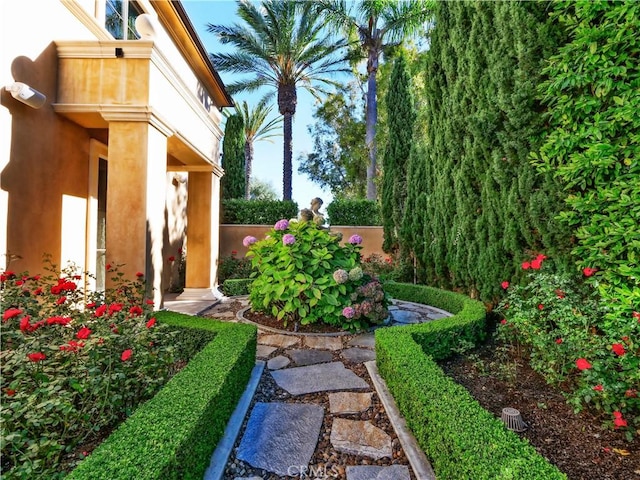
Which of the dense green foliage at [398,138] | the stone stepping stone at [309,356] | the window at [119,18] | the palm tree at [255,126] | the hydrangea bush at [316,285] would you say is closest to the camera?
the stone stepping stone at [309,356]

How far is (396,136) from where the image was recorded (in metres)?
8.77

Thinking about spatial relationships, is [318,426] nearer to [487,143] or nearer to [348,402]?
[348,402]

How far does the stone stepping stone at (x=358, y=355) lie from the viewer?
12.2ft

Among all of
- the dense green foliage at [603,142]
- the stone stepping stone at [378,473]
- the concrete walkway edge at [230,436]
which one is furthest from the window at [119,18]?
the stone stepping stone at [378,473]

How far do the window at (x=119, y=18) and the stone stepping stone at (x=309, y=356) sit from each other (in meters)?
5.71

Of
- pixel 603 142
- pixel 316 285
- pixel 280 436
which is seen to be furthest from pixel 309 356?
pixel 603 142

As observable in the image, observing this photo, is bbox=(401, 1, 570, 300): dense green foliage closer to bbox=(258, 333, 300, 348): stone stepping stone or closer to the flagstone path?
the flagstone path

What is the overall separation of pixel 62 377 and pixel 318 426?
1708mm

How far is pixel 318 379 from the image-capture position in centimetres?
325

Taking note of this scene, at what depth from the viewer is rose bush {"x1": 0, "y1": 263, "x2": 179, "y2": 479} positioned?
174 cm

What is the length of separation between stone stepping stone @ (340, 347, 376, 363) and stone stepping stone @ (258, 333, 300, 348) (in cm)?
66

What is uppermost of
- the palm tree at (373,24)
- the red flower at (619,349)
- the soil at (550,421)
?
the palm tree at (373,24)

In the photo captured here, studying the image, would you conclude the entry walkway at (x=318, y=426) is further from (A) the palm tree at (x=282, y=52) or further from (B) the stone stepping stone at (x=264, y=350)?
(A) the palm tree at (x=282, y=52)

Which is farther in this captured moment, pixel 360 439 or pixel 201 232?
pixel 201 232
